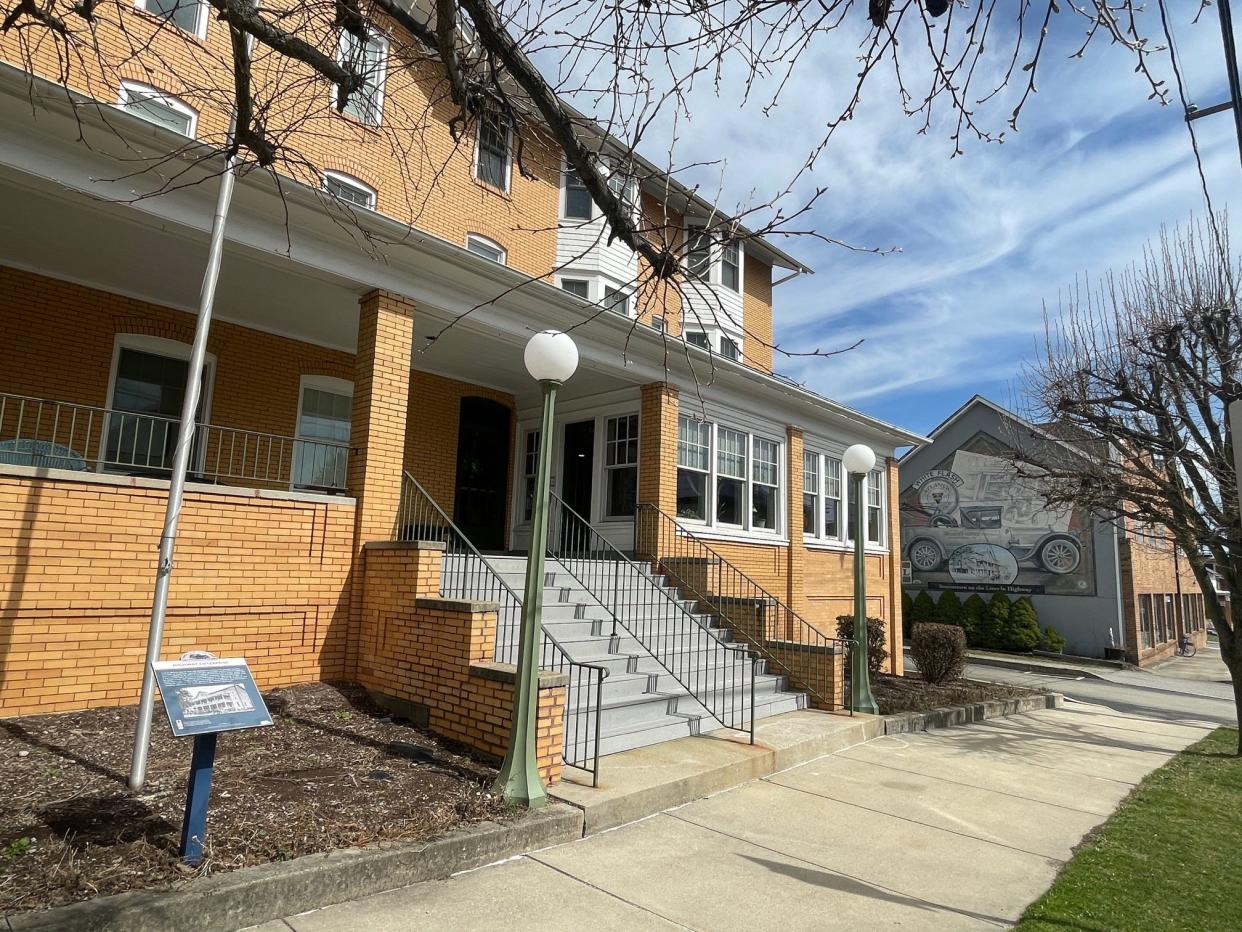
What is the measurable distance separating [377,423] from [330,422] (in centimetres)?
338

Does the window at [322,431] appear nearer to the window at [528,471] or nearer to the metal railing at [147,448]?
the metal railing at [147,448]

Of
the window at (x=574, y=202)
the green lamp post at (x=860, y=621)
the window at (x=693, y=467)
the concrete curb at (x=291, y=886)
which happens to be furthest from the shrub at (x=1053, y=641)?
the concrete curb at (x=291, y=886)

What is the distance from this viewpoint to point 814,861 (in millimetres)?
4766

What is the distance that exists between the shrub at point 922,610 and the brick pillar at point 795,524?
660 inches

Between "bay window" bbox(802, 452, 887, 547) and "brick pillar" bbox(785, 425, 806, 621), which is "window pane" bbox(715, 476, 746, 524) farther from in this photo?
"bay window" bbox(802, 452, 887, 547)

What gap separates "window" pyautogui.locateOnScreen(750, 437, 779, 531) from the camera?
13.7 m

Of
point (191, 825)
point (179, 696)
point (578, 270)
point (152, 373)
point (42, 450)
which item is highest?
point (578, 270)

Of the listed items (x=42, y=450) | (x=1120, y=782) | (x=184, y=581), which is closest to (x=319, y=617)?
(x=184, y=581)

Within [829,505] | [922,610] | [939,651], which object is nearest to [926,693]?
[939,651]

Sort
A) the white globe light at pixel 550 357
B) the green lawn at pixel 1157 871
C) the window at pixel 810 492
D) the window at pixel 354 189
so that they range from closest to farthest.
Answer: the green lawn at pixel 1157 871
the white globe light at pixel 550 357
the window at pixel 354 189
the window at pixel 810 492

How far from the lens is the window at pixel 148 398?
901 cm

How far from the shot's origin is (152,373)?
9273 mm

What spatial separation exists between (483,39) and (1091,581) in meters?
29.3

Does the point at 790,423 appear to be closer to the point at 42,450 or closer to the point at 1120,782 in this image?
the point at 1120,782
